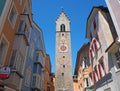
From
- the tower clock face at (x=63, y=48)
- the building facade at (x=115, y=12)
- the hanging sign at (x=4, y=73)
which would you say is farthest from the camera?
the tower clock face at (x=63, y=48)

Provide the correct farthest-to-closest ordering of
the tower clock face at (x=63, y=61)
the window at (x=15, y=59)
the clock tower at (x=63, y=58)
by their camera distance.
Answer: the tower clock face at (x=63, y=61), the clock tower at (x=63, y=58), the window at (x=15, y=59)

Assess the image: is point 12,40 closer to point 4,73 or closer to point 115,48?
point 4,73

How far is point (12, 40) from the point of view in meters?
12.8

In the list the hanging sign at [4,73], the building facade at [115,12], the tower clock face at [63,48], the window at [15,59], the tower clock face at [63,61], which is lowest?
the hanging sign at [4,73]

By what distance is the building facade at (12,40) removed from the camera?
35.6ft

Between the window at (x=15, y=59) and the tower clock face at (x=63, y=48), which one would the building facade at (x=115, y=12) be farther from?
the tower clock face at (x=63, y=48)

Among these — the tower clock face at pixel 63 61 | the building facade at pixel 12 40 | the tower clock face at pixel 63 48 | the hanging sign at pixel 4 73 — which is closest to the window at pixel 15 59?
the building facade at pixel 12 40

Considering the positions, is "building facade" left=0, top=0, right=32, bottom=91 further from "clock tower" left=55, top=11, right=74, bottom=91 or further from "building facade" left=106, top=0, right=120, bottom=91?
"clock tower" left=55, top=11, right=74, bottom=91

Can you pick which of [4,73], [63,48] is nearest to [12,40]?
[4,73]

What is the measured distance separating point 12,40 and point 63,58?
35010 millimetres

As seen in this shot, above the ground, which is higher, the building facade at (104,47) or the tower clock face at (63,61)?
the tower clock face at (63,61)

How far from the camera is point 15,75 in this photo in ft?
38.5

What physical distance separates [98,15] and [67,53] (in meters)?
31.5

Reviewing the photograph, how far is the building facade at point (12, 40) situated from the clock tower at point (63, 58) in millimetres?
30919
